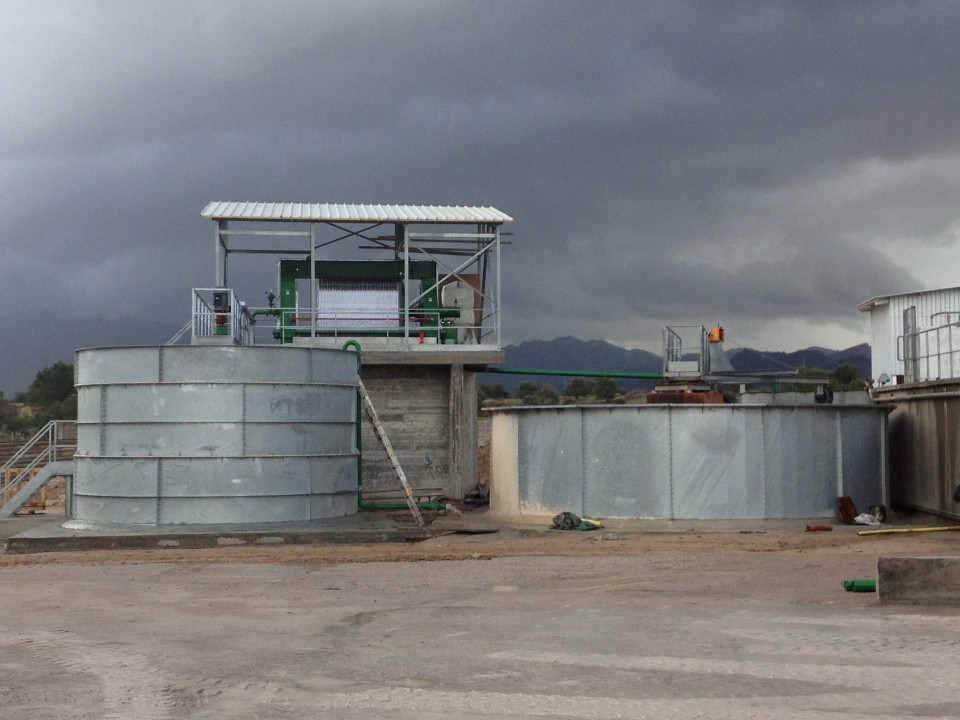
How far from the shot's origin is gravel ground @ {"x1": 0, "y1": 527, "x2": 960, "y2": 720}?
8.04m

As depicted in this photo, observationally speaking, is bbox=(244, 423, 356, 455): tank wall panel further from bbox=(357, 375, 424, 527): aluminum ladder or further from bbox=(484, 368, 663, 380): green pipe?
bbox=(484, 368, 663, 380): green pipe

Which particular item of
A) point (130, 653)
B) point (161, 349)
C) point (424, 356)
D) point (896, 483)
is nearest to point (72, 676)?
point (130, 653)

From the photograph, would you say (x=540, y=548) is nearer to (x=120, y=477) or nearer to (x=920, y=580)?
(x=920, y=580)

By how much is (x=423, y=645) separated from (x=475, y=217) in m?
20.3

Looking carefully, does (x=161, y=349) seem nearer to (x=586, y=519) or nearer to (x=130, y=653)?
(x=586, y=519)

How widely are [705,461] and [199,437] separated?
9955 mm

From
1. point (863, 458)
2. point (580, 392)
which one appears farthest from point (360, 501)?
point (580, 392)

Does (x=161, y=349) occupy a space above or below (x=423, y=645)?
above

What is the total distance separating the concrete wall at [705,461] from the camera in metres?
21.9

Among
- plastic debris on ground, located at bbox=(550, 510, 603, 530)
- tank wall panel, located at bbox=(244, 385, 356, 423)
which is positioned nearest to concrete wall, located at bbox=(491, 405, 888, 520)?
plastic debris on ground, located at bbox=(550, 510, 603, 530)

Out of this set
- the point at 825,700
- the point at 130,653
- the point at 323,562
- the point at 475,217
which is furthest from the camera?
the point at 475,217

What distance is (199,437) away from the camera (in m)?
20.7

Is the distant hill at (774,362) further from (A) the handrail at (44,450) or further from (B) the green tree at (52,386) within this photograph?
(B) the green tree at (52,386)

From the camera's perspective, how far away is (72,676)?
901 cm
